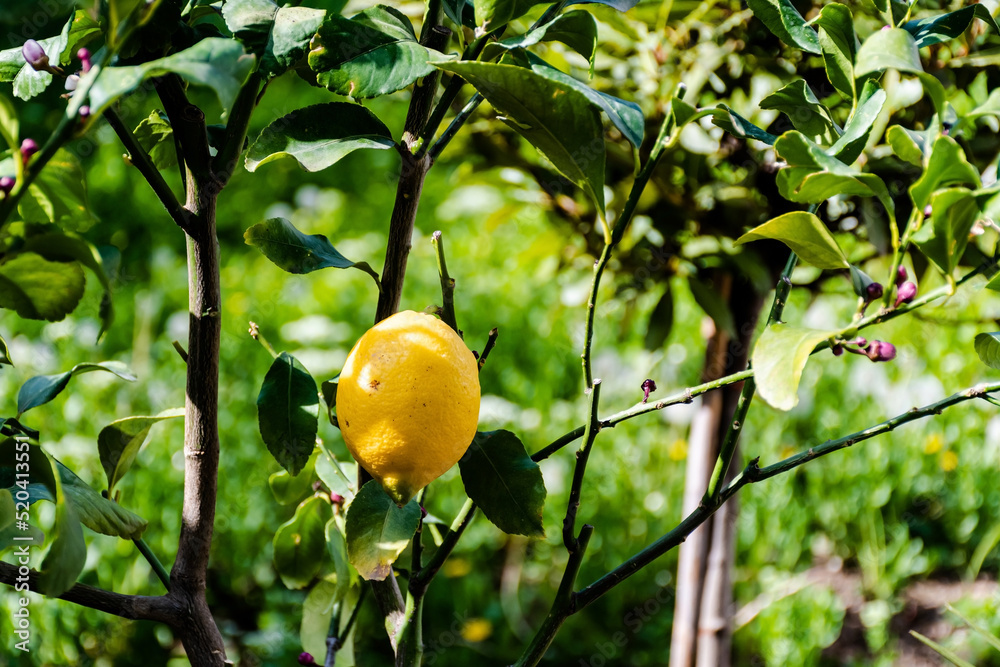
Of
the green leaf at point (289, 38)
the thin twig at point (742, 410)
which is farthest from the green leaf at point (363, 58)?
the thin twig at point (742, 410)

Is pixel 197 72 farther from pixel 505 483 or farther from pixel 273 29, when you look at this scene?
pixel 505 483

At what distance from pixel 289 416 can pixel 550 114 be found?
8.3 inches

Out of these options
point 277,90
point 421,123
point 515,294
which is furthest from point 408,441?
point 277,90

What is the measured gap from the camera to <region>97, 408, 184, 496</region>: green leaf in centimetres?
52

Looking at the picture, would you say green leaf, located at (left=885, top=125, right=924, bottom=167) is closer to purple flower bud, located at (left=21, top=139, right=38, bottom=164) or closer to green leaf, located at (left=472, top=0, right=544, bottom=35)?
green leaf, located at (left=472, top=0, right=544, bottom=35)

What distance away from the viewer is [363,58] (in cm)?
37

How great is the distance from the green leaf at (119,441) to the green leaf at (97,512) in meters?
0.09

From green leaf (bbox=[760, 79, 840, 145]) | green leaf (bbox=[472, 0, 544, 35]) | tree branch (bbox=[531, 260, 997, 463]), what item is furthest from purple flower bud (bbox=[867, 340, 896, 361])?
green leaf (bbox=[472, 0, 544, 35])

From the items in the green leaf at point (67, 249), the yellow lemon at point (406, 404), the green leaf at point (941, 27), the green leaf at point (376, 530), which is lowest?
the green leaf at point (376, 530)

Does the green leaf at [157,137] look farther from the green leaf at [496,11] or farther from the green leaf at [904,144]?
the green leaf at [904,144]

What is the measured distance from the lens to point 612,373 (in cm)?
180

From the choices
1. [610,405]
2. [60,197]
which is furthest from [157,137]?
[610,405]

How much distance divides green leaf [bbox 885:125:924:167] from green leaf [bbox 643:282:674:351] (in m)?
0.52

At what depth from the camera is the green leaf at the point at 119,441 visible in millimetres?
519
